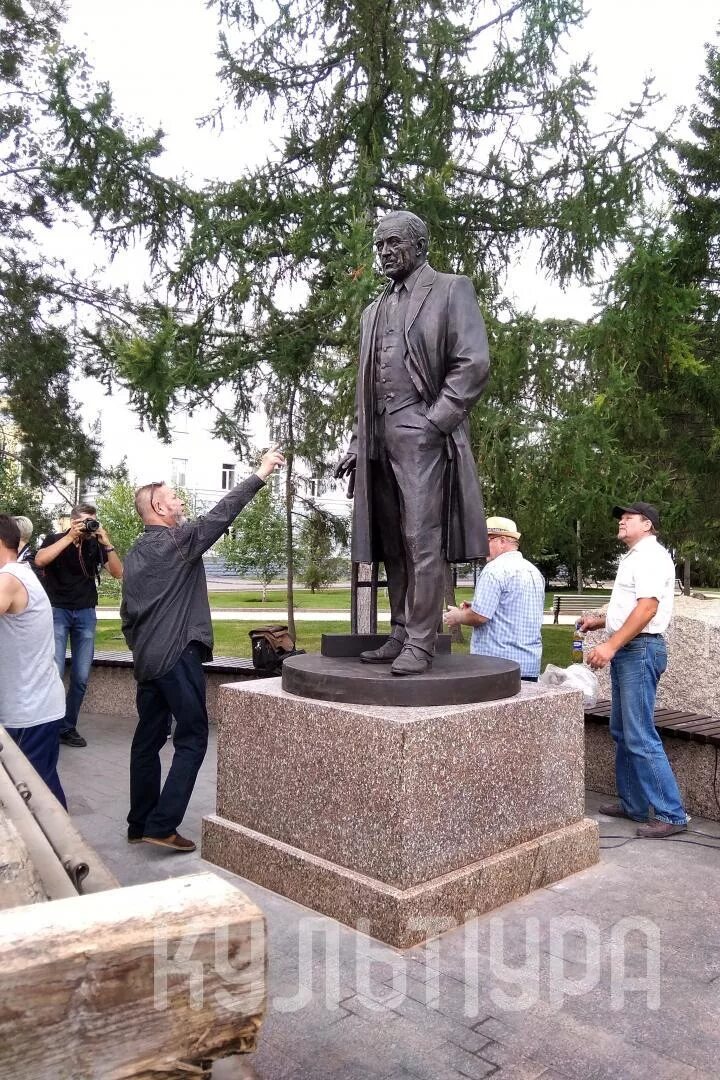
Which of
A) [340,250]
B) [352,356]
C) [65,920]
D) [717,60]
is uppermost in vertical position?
[717,60]

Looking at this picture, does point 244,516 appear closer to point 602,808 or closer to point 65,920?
point 602,808

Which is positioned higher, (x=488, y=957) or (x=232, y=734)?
(x=232, y=734)

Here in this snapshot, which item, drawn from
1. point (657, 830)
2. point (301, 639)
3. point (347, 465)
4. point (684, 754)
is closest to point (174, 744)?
point (347, 465)

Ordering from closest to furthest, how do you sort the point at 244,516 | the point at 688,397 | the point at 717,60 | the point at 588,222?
the point at 588,222 → the point at 688,397 → the point at 717,60 → the point at 244,516

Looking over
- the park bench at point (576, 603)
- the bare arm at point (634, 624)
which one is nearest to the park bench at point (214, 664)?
the bare arm at point (634, 624)

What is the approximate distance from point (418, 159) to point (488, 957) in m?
9.26

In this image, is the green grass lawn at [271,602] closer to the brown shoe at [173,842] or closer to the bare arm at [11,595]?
the brown shoe at [173,842]

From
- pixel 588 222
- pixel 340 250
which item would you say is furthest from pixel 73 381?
pixel 588 222

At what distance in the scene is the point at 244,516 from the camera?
1159 inches

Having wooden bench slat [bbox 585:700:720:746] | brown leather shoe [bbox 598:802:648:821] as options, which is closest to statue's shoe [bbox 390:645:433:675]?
brown leather shoe [bbox 598:802:648:821]

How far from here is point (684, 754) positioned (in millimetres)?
5273

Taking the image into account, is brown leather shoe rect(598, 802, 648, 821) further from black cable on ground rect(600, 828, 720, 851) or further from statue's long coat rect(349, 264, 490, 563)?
statue's long coat rect(349, 264, 490, 563)

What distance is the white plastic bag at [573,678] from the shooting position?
4.66 m

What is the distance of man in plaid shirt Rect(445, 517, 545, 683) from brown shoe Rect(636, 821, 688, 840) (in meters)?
0.98
